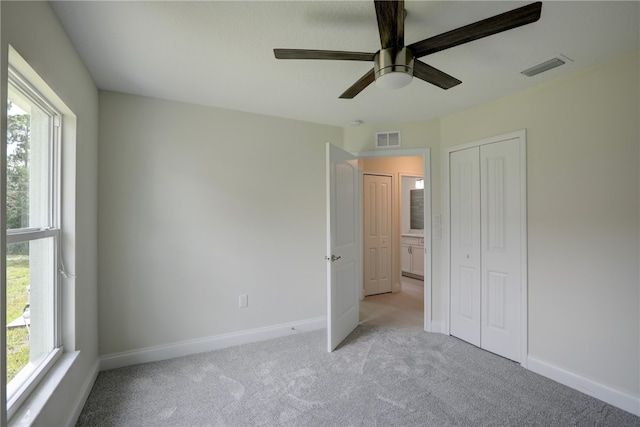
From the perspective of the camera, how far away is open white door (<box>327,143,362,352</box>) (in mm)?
2721

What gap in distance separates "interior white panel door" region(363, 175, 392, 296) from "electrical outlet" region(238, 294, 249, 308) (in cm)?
219

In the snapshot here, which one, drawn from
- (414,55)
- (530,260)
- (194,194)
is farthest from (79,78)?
(530,260)

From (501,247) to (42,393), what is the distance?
132 inches

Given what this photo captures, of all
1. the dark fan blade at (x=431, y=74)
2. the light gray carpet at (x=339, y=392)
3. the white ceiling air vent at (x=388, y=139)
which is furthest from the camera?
the white ceiling air vent at (x=388, y=139)

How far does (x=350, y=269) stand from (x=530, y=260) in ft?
5.38

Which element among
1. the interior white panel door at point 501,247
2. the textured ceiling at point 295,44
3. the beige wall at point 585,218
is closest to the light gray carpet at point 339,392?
the interior white panel door at point 501,247

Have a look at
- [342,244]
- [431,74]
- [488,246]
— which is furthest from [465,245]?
[431,74]

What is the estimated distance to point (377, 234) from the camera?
4.66 m

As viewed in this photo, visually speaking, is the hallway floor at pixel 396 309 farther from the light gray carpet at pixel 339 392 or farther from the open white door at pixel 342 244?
the light gray carpet at pixel 339 392

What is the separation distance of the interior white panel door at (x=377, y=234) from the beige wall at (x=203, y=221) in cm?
140

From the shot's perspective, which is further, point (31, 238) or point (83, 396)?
point (83, 396)

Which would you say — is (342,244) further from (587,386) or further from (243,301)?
(587,386)

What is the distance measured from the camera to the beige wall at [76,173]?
4.07 feet

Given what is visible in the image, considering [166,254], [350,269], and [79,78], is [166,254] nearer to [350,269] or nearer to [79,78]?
[79,78]
